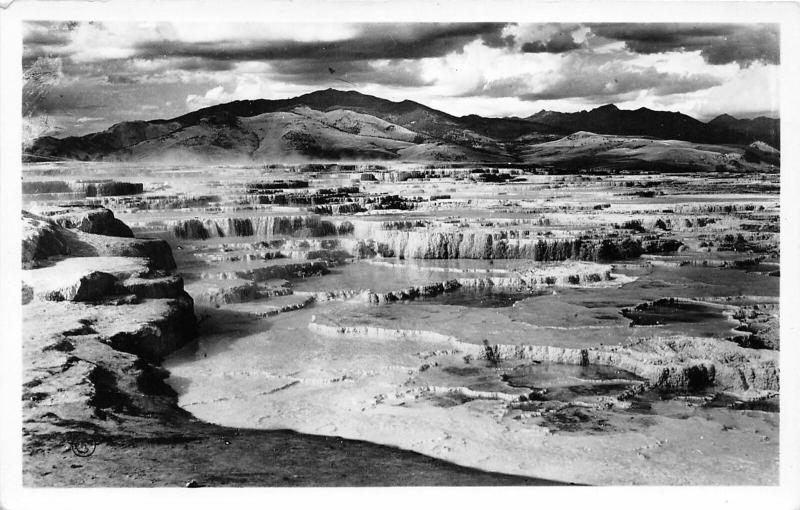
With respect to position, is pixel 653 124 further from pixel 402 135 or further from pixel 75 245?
pixel 75 245

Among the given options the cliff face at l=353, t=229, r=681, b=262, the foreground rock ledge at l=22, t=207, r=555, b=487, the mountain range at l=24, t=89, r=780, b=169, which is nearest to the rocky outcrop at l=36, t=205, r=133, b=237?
the foreground rock ledge at l=22, t=207, r=555, b=487

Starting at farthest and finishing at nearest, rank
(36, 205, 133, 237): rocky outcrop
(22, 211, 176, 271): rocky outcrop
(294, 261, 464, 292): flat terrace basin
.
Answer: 1. (294, 261, 464, 292): flat terrace basin
2. (36, 205, 133, 237): rocky outcrop
3. (22, 211, 176, 271): rocky outcrop

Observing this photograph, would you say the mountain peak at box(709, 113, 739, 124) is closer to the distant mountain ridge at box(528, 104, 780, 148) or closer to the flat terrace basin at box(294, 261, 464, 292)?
the distant mountain ridge at box(528, 104, 780, 148)

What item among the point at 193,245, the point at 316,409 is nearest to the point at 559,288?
the point at 316,409

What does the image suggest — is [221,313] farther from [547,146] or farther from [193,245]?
[547,146]

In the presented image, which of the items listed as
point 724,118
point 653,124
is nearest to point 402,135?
point 653,124

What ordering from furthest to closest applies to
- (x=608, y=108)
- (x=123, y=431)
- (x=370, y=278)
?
(x=370, y=278)
(x=608, y=108)
(x=123, y=431)

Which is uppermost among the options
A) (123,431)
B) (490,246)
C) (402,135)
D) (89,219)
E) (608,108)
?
(608,108)
